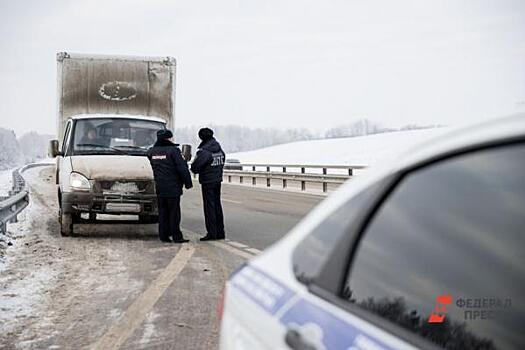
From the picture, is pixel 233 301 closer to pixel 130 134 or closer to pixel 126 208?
pixel 126 208

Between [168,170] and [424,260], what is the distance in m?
8.88

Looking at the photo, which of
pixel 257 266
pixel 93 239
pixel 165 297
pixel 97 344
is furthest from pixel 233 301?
pixel 93 239

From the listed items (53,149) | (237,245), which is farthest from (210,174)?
(53,149)

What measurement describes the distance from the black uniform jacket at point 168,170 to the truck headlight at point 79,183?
42.4 inches

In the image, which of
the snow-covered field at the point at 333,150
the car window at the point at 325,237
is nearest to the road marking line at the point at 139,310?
the car window at the point at 325,237

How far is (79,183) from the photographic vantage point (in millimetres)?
10672

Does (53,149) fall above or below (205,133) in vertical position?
below

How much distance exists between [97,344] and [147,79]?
10.5 metres

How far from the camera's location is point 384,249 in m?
1.98

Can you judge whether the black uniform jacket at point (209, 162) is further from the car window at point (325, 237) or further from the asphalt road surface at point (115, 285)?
the car window at point (325, 237)

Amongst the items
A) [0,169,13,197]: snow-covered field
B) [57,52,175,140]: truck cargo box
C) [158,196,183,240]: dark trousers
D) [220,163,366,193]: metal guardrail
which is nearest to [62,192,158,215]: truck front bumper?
[158,196,183,240]: dark trousers

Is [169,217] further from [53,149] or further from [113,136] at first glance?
[53,149]

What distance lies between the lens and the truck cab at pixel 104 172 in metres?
10.7

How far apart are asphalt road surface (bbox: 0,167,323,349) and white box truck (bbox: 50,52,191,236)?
66cm
